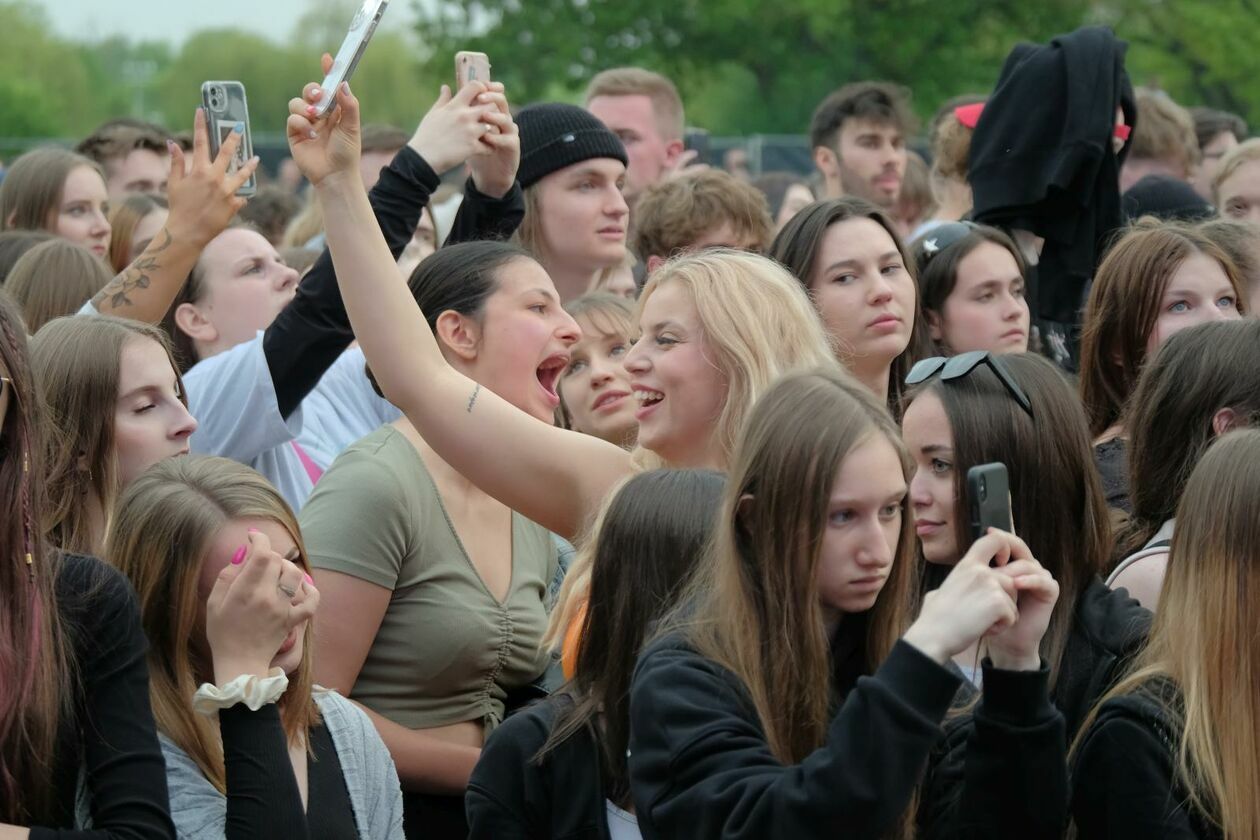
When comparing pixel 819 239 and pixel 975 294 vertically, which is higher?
pixel 819 239

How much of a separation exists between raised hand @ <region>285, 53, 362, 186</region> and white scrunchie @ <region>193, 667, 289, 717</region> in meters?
1.35

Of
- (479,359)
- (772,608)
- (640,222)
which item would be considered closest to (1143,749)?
(772,608)

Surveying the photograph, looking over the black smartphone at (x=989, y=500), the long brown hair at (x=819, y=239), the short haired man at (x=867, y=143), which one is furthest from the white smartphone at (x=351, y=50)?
the short haired man at (x=867, y=143)

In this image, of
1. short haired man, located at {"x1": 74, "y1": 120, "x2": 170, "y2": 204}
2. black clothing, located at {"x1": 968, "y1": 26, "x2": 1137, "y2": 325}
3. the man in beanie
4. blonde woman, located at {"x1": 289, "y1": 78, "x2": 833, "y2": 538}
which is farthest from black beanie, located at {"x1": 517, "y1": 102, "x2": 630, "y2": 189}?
short haired man, located at {"x1": 74, "y1": 120, "x2": 170, "y2": 204}

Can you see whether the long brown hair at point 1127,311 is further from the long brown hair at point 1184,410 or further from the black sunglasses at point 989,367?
the black sunglasses at point 989,367

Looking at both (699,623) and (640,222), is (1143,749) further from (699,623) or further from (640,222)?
(640,222)

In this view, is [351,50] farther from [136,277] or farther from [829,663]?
[829,663]

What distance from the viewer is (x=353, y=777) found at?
128 inches

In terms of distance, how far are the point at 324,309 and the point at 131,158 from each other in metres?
4.66

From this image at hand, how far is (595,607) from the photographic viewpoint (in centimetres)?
308

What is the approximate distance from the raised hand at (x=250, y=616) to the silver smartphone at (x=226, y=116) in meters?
→ 2.03

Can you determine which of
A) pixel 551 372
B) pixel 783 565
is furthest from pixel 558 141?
pixel 783 565

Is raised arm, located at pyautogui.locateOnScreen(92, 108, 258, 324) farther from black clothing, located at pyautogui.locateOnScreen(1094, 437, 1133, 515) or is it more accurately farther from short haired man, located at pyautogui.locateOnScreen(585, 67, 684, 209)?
short haired man, located at pyautogui.locateOnScreen(585, 67, 684, 209)

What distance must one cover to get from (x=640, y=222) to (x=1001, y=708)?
4424mm
